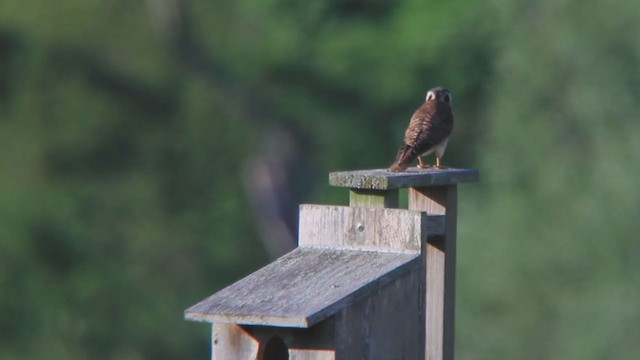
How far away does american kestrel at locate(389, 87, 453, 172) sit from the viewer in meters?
5.23

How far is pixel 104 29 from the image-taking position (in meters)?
18.6

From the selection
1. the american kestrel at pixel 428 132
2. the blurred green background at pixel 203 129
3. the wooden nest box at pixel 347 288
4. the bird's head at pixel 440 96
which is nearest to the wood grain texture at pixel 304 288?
the wooden nest box at pixel 347 288

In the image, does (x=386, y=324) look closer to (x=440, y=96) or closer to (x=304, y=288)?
(x=304, y=288)

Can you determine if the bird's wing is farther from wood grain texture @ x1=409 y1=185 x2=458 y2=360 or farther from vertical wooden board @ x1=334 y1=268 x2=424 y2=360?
vertical wooden board @ x1=334 y1=268 x2=424 y2=360

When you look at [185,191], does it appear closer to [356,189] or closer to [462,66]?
[462,66]

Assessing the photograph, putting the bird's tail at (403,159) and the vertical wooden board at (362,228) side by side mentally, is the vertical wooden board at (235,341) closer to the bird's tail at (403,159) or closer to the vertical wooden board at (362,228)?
the vertical wooden board at (362,228)

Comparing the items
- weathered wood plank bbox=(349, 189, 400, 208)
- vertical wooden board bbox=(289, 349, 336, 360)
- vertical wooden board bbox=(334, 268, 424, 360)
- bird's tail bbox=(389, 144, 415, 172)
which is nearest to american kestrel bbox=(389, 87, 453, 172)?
bird's tail bbox=(389, 144, 415, 172)

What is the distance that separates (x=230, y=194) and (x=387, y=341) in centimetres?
1380

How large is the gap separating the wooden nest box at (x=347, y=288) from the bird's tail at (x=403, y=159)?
133mm

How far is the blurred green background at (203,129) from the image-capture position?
15.2 metres

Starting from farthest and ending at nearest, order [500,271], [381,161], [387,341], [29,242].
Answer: [381,161] → [29,242] → [500,271] → [387,341]

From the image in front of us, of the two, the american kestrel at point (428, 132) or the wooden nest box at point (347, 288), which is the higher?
the american kestrel at point (428, 132)

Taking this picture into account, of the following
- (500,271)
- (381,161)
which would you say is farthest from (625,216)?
(381,161)

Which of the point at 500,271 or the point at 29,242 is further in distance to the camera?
the point at 29,242
